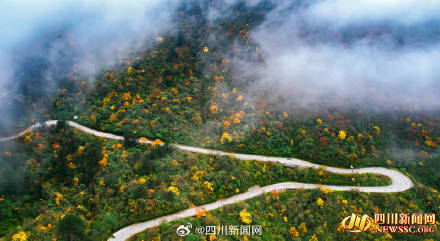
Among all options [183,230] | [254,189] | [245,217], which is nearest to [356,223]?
[254,189]

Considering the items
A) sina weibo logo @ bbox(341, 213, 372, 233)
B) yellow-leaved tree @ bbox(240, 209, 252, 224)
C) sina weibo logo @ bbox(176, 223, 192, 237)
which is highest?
sina weibo logo @ bbox(341, 213, 372, 233)

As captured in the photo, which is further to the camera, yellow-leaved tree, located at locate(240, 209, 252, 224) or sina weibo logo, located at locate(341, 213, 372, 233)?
sina weibo logo, located at locate(341, 213, 372, 233)

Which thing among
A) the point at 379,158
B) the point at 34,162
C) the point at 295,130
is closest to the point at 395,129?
the point at 379,158

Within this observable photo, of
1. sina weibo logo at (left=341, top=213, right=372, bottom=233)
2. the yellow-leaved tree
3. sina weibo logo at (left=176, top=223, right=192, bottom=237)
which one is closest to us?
sina weibo logo at (left=176, top=223, right=192, bottom=237)

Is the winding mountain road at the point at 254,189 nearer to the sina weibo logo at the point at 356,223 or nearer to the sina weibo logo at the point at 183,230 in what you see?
the sina weibo logo at the point at 183,230

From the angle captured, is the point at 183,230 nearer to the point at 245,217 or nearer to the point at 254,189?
the point at 245,217

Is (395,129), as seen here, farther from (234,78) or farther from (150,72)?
(150,72)

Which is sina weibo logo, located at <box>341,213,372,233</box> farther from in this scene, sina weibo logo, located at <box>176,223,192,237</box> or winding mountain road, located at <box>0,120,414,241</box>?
sina weibo logo, located at <box>176,223,192,237</box>

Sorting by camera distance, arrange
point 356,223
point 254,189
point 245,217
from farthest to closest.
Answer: point 254,189 < point 356,223 < point 245,217

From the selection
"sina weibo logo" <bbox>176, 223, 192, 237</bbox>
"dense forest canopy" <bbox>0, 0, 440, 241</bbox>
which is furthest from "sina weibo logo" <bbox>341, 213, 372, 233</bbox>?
"sina weibo logo" <bbox>176, 223, 192, 237</bbox>
